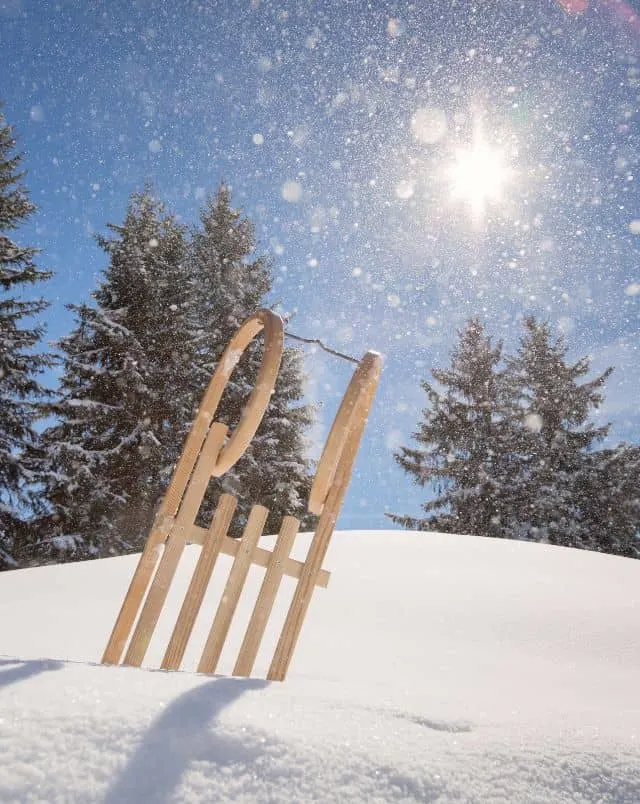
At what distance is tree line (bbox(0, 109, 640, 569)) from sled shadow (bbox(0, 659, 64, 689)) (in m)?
11.1

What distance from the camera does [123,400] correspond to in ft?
42.8

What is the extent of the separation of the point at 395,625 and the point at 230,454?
2.17m

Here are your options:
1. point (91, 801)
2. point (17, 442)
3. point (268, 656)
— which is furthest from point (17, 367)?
point (91, 801)

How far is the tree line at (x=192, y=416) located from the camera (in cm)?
1182

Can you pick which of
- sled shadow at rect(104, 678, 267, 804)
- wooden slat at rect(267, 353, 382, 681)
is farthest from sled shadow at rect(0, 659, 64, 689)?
wooden slat at rect(267, 353, 382, 681)

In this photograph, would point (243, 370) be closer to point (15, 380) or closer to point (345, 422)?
point (15, 380)

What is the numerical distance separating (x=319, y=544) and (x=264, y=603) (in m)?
0.34

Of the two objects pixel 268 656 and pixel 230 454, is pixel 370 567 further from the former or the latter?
pixel 230 454

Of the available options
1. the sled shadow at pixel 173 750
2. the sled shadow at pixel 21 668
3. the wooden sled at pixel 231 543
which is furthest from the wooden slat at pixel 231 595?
the sled shadow at pixel 173 750

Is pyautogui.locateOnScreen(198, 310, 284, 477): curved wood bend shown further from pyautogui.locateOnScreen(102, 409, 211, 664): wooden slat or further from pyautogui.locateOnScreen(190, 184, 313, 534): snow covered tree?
pyautogui.locateOnScreen(190, 184, 313, 534): snow covered tree

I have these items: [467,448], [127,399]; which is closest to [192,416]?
[127,399]

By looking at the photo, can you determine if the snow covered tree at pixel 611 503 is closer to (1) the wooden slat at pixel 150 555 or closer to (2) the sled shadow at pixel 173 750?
(1) the wooden slat at pixel 150 555

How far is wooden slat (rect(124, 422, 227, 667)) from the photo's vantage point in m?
2.19

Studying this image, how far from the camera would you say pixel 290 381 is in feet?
49.7
